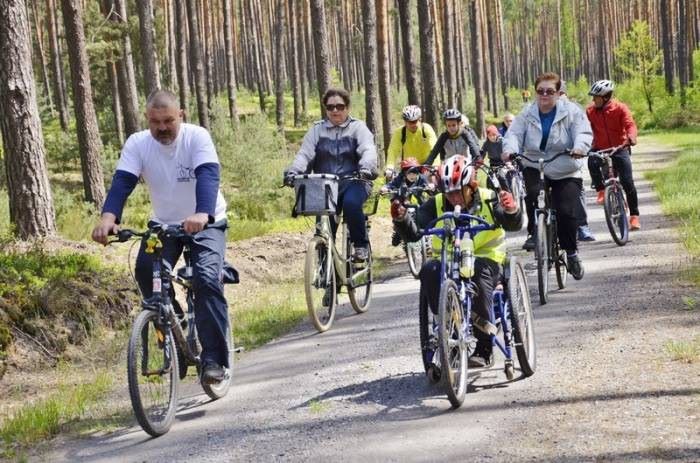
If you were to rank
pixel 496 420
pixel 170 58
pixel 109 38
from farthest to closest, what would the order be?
pixel 170 58 → pixel 109 38 → pixel 496 420

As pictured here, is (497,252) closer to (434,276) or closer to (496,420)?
(434,276)

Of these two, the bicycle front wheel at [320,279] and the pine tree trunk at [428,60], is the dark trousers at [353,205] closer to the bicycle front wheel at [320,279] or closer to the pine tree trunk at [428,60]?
the bicycle front wheel at [320,279]

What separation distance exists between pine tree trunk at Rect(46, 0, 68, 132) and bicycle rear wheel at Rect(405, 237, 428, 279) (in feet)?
85.2

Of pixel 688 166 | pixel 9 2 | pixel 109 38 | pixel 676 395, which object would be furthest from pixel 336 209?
pixel 109 38

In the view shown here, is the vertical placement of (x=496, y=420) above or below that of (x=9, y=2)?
below

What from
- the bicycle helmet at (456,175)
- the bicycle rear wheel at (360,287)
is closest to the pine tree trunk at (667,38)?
the bicycle rear wheel at (360,287)

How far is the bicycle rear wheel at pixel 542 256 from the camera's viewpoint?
30.3 ft

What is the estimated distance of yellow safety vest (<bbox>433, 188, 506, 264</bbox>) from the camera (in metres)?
6.35

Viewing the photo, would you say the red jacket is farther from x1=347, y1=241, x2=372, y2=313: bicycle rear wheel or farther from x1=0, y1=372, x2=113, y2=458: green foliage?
x1=0, y1=372, x2=113, y2=458: green foliage

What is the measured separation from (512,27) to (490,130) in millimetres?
107147

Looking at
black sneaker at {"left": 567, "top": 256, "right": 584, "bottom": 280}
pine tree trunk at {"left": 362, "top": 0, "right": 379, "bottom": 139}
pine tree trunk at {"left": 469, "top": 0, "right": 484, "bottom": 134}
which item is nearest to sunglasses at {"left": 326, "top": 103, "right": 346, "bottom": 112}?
black sneaker at {"left": 567, "top": 256, "right": 584, "bottom": 280}

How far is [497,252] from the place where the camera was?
639cm

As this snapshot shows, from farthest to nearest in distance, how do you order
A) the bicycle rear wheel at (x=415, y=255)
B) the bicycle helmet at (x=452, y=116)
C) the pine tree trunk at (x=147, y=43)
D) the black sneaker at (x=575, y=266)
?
the pine tree trunk at (x=147, y=43)
the bicycle helmet at (x=452, y=116)
the bicycle rear wheel at (x=415, y=255)
the black sneaker at (x=575, y=266)

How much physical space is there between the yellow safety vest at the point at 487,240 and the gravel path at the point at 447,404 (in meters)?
0.92
